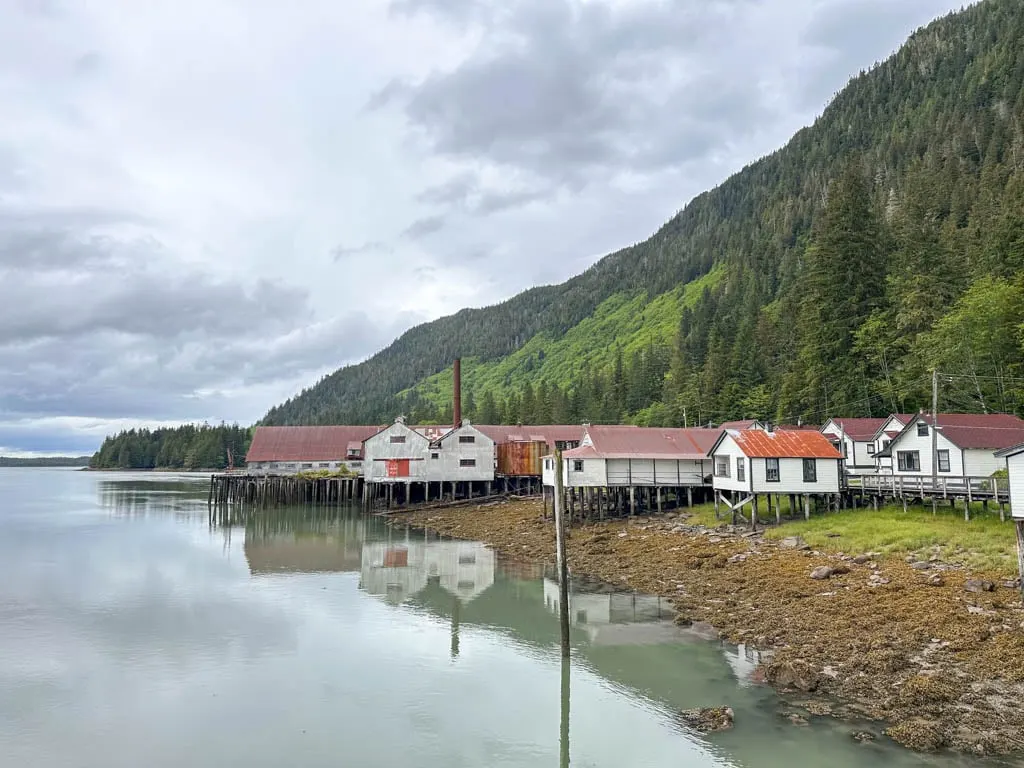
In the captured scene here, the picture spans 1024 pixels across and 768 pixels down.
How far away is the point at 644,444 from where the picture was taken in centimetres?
4931

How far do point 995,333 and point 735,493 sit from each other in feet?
69.2

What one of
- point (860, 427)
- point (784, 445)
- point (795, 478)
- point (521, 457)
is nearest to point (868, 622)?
point (795, 478)

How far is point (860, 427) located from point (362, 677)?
138 feet

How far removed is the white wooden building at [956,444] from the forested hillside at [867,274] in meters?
10.3

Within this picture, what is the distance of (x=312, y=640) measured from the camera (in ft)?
80.5

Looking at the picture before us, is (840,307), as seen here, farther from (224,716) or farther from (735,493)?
(224,716)

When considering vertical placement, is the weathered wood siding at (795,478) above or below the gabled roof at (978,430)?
below

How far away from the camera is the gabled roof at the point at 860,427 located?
49562mm

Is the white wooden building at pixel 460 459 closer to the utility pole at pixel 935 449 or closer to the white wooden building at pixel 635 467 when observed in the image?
the white wooden building at pixel 635 467

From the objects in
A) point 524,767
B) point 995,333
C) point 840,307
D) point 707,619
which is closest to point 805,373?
A: point 840,307

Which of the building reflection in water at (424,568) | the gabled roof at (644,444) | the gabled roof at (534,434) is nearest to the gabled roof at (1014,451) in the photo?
the building reflection in water at (424,568)

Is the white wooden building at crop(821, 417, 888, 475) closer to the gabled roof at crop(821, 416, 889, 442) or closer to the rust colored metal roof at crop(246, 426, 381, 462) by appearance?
the gabled roof at crop(821, 416, 889, 442)

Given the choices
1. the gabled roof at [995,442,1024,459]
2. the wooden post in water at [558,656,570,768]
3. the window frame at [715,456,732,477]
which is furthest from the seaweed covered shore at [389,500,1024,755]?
the window frame at [715,456,732,477]

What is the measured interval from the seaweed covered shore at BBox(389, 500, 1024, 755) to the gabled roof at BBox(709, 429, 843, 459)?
488 centimetres
